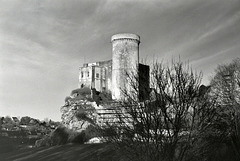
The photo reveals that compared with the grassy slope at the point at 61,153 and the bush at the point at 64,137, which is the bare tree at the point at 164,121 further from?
the bush at the point at 64,137

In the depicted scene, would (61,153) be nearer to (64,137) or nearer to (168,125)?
(64,137)

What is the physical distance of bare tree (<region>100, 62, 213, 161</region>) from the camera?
24.9 ft

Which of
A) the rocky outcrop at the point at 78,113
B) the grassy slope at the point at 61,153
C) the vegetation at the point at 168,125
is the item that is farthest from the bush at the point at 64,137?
the vegetation at the point at 168,125

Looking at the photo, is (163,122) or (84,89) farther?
(84,89)

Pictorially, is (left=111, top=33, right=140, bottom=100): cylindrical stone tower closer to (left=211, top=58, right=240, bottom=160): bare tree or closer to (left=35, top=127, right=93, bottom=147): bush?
(left=35, top=127, right=93, bottom=147): bush

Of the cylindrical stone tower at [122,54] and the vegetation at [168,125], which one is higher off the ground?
the cylindrical stone tower at [122,54]

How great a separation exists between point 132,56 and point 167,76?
23964 millimetres

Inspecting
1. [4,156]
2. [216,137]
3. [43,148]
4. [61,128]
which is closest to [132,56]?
[61,128]

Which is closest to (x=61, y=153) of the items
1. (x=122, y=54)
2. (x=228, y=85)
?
(x=122, y=54)

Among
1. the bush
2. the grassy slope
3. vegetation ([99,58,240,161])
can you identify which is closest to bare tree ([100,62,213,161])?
vegetation ([99,58,240,161])

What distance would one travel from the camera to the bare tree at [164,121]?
7.58 m

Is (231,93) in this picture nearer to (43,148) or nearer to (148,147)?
(148,147)

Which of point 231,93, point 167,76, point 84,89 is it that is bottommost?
point 167,76

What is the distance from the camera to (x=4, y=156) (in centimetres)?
3067
